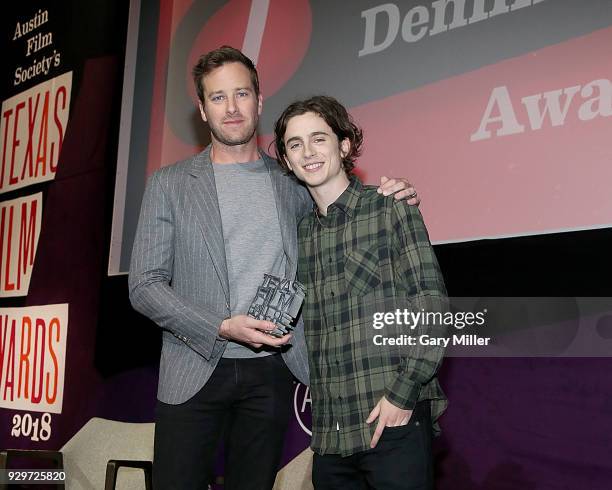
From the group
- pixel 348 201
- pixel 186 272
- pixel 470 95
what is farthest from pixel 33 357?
pixel 348 201

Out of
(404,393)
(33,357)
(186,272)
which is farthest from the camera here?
(33,357)

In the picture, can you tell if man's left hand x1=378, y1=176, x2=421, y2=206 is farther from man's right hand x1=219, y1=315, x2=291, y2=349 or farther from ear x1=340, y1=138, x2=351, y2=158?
man's right hand x1=219, y1=315, x2=291, y2=349

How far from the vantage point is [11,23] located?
5.64m

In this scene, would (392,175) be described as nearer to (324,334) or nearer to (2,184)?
(324,334)

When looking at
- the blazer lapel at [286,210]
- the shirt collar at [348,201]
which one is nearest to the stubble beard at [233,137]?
the blazer lapel at [286,210]

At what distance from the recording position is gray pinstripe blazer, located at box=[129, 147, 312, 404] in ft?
6.48

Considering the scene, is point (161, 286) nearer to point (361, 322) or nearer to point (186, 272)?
point (186, 272)

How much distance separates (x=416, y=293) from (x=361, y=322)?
0.16 meters

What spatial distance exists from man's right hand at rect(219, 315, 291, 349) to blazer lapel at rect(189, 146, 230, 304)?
0.11m

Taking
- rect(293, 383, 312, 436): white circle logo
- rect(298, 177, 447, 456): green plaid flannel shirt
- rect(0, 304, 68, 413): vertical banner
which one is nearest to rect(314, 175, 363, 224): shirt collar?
rect(298, 177, 447, 456): green plaid flannel shirt

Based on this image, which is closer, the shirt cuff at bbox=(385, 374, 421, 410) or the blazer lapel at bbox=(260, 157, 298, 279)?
the shirt cuff at bbox=(385, 374, 421, 410)

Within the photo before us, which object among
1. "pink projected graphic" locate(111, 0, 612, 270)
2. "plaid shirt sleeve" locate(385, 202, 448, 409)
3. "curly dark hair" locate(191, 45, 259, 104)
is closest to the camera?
"plaid shirt sleeve" locate(385, 202, 448, 409)

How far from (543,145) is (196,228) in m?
1.25

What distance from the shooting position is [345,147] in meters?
2.11
